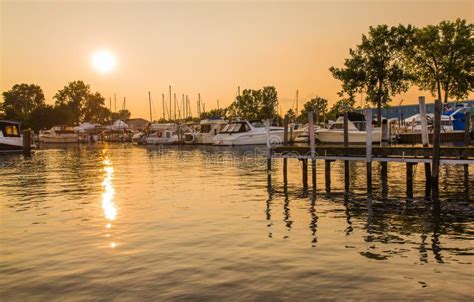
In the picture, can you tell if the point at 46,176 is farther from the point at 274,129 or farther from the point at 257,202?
the point at 274,129

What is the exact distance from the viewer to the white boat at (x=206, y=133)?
273 feet

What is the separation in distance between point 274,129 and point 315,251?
59.8 m

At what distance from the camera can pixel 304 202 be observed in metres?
20.0

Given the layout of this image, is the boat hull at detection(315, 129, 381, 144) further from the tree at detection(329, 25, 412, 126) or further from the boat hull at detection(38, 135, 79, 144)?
the boat hull at detection(38, 135, 79, 144)

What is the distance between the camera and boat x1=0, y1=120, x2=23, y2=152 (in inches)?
2306

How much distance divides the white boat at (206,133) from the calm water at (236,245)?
59.3 meters

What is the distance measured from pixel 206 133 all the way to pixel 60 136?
2183 inches

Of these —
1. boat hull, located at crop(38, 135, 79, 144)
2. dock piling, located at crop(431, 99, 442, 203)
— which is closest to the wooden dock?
dock piling, located at crop(431, 99, 442, 203)

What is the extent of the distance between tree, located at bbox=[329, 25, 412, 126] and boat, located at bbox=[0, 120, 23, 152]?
38.1 meters

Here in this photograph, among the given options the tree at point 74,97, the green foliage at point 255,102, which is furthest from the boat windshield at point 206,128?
the tree at point 74,97

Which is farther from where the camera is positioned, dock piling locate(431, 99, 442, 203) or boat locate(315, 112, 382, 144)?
boat locate(315, 112, 382, 144)

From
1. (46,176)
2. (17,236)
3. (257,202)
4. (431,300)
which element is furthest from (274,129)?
(431,300)

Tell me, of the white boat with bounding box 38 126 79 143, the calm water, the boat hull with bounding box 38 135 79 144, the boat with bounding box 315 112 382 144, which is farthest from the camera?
the white boat with bounding box 38 126 79 143

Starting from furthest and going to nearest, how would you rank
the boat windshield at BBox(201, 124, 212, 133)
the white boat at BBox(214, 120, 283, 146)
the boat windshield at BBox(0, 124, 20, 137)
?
the boat windshield at BBox(201, 124, 212, 133)
the white boat at BBox(214, 120, 283, 146)
the boat windshield at BBox(0, 124, 20, 137)
